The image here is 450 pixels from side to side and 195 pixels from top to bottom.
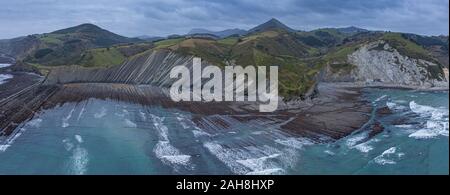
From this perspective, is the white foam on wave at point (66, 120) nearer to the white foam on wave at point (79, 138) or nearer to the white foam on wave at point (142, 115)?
the white foam on wave at point (79, 138)

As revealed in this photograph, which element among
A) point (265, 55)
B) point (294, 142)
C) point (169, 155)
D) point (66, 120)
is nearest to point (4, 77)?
point (265, 55)

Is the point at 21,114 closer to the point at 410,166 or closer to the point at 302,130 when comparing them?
the point at 302,130

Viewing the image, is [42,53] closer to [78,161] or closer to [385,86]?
[385,86]

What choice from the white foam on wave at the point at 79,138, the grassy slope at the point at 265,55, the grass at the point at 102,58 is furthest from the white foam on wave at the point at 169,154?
the grass at the point at 102,58

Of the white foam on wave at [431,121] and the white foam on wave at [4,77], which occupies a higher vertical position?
the white foam on wave at [4,77]
